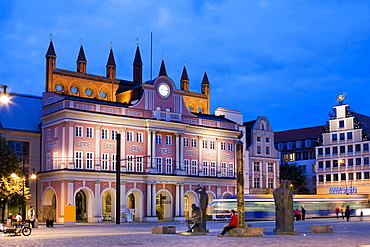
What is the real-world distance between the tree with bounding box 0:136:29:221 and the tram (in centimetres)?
2274

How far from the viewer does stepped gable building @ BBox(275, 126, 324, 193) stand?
11250 cm

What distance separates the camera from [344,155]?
100625 millimetres

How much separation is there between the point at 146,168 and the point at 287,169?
37426 mm

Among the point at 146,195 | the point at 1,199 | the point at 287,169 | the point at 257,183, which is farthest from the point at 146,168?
the point at 287,169

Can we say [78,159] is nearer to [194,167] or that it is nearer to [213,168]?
[194,167]

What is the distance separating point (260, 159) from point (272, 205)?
25610 mm

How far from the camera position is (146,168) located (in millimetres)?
75812

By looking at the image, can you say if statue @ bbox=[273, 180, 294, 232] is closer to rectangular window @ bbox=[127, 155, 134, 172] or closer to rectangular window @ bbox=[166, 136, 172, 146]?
rectangular window @ bbox=[127, 155, 134, 172]

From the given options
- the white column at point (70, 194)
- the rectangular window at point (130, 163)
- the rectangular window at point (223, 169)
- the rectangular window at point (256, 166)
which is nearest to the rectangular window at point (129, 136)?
the rectangular window at point (130, 163)

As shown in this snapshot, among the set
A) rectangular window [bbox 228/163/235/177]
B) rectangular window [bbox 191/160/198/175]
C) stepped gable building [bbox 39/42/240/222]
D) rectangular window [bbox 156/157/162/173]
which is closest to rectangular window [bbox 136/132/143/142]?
stepped gable building [bbox 39/42/240/222]

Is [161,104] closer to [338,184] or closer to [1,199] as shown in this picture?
[1,199]

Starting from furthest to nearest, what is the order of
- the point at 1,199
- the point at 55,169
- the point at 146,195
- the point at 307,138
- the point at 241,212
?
the point at 307,138
the point at 146,195
the point at 55,169
the point at 1,199
the point at 241,212

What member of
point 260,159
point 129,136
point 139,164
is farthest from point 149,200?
point 260,159

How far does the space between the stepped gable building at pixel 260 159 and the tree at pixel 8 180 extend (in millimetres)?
40030
